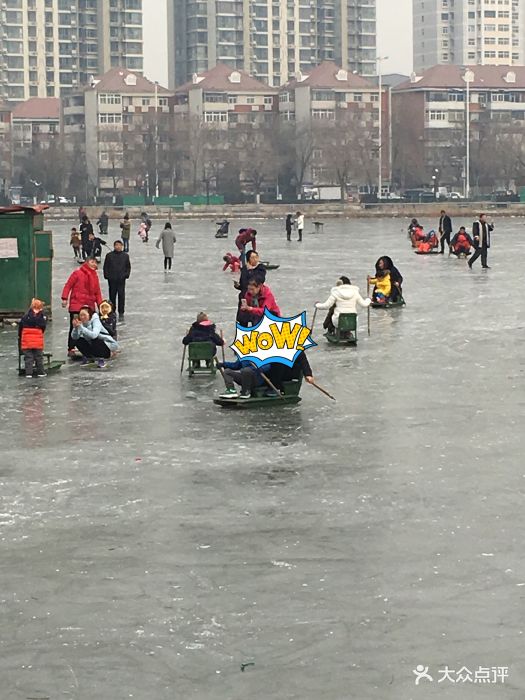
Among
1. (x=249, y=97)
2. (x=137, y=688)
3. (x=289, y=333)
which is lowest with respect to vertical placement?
(x=137, y=688)

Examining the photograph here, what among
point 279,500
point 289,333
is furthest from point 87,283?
point 279,500

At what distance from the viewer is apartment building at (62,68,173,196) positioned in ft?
498

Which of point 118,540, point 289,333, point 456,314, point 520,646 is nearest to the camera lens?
point 520,646

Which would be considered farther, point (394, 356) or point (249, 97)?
point (249, 97)

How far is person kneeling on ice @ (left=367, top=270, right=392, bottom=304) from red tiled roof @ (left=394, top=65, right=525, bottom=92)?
140 metres

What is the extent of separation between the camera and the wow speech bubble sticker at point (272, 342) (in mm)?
15891

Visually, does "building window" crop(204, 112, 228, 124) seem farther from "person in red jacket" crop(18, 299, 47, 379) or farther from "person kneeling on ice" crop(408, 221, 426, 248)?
"person in red jacket" crop(18, 299, 47, 379)

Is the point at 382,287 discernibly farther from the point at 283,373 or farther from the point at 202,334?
the point at 283,373

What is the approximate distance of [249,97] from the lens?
168875mm

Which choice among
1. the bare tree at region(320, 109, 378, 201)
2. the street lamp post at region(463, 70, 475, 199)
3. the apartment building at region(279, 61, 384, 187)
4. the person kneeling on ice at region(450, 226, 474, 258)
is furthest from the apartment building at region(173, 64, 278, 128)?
the person kneeling on ice at region(450, 226, 474, 258)

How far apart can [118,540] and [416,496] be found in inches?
95.3

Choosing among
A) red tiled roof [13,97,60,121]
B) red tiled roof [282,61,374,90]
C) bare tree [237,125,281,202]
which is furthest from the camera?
red tiled roof [13,97,60,121]

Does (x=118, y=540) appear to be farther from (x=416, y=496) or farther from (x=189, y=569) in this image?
(x=416, y=496)

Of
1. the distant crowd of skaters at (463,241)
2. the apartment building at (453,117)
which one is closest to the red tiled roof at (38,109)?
the apartment building at (453,117)
